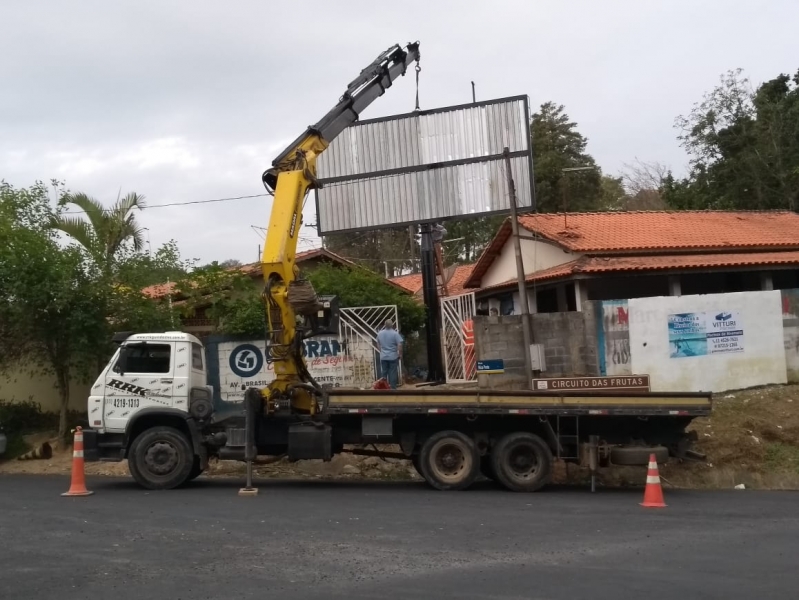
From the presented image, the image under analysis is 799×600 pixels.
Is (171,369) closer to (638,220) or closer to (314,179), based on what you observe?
(314,179)

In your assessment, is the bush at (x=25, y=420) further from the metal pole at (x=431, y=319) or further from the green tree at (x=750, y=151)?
the green tree at (x=750, y=151)

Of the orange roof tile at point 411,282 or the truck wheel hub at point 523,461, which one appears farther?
the orange roof tile at point 411,282

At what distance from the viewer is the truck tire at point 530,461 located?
42.3ft

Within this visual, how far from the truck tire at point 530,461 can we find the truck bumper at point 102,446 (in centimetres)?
546

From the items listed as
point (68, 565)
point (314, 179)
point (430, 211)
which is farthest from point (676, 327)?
point (68, 565)

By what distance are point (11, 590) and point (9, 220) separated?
12.3m

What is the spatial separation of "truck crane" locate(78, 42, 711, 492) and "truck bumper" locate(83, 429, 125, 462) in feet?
0.05

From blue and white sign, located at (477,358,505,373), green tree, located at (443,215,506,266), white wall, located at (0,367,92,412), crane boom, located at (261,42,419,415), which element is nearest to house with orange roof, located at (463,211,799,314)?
blue and white sign, located at (477,358,505,373)

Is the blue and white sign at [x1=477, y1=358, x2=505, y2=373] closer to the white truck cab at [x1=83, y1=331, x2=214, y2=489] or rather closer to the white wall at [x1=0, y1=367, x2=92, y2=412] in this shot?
the white truck cab at [x1=83, y1=331, x2=214, y2=489]

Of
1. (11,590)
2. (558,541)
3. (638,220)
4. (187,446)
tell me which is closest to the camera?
(11,590)

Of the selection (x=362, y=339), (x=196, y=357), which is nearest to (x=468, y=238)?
(x=362, y=339)

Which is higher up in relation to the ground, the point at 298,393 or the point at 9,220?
the point at 9,220

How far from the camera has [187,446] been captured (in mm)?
13133

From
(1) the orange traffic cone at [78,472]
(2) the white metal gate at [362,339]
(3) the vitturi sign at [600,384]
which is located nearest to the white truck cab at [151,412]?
(1) the orange traffic cone at [78,472]
